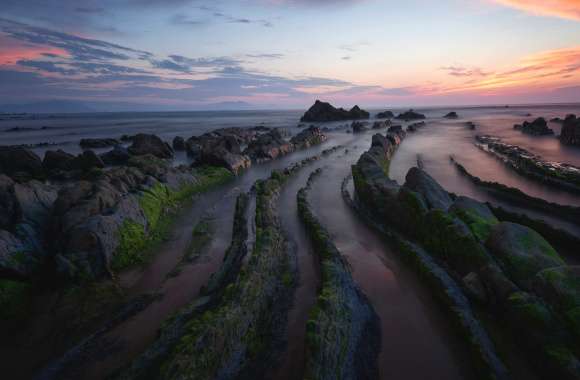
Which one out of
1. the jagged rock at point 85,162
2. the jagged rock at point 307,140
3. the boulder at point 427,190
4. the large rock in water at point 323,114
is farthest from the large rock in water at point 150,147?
the large rock in water at point 323,114

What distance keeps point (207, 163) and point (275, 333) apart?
18282 millimetres

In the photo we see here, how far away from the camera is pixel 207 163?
2309 centimetres

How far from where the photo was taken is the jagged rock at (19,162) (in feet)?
68.3

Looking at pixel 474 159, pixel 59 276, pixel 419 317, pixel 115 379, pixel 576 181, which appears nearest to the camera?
pixel 115 379

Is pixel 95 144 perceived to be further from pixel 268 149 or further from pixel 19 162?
pixel 268 149

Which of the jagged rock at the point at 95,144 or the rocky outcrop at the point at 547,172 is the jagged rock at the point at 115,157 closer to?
the jagged rock at the point at 95,144

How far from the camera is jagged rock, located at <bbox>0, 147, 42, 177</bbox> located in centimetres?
2081

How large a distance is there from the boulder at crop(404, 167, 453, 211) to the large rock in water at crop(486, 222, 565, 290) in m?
3.13

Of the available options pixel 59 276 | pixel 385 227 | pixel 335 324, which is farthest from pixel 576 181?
pixel 59 276

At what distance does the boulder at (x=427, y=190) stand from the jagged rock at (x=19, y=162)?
76.0 ft

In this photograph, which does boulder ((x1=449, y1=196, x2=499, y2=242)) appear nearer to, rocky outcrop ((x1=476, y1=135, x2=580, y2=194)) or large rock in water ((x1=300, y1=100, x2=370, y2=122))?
rocky outcrop ((x1=476, y1=135, x2=580, y2=194))

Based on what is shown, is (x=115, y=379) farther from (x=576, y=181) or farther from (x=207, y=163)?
(x=576, y=181)

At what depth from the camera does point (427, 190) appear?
12.4m

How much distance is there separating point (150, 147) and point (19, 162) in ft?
37.0
